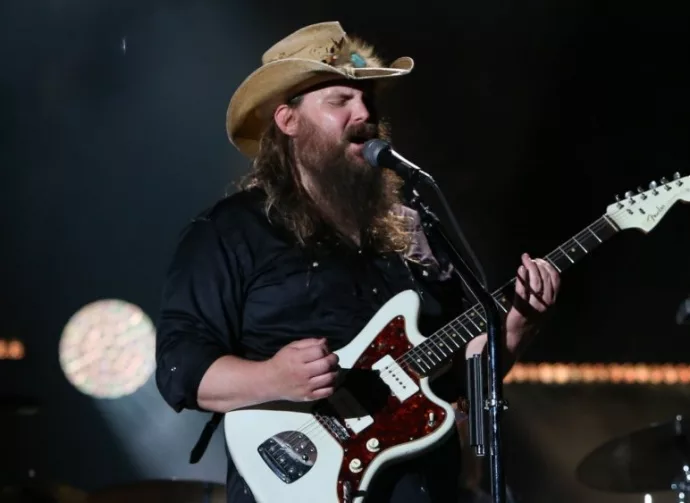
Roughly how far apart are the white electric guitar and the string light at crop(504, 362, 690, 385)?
6.54 feet

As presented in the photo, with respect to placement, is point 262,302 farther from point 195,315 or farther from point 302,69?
point 302,69

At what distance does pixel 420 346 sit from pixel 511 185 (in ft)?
7.23

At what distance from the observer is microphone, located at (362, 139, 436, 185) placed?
2.18 metres

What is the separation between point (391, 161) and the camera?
227 cm

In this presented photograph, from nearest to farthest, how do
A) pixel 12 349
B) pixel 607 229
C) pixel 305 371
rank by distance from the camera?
pixel 305 371
pixel 607 229
pixel 12 349

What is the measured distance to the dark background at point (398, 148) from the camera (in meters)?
4.31

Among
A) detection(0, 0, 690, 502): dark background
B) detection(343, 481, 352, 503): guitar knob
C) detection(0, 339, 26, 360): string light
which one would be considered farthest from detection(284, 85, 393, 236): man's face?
detection(0, 339, 26, 360): string light

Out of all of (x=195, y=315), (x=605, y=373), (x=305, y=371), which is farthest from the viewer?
(x=605, y=373)

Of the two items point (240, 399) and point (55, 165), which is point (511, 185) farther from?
point (240, 399)

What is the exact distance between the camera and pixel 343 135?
107 inches

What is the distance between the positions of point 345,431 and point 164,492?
1340 mm

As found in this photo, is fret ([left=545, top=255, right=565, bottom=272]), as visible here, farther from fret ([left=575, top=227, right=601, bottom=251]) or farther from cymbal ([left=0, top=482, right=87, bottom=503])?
cymbal ([left=0, top=482, right=87, bottom=503])

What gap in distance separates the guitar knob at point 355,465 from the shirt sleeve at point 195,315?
0.41 metres

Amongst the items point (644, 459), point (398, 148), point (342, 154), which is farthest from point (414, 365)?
point (398, 148)
